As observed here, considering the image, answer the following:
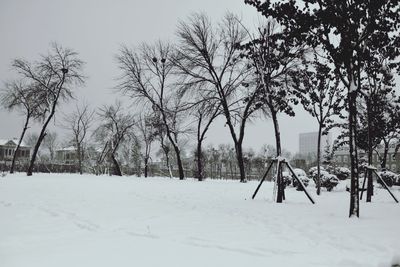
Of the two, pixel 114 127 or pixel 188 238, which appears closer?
pixel 188 238

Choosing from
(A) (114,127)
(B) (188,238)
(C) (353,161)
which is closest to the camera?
(B) (188,238)

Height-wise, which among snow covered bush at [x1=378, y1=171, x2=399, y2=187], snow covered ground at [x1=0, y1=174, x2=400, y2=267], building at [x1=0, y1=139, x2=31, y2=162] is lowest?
snow covered ground at [x1=0, y1=174, x2=400, y2=267]

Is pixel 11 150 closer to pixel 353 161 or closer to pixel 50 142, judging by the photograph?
pixel 50 142

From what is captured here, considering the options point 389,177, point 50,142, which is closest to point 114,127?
point 389,177

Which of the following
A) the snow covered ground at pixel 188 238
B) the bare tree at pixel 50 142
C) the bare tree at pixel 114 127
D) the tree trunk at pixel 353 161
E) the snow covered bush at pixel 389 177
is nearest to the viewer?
the snow covered ground at pixel 188 238

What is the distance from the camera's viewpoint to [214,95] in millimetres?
23062

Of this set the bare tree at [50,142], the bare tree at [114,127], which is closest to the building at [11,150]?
the bare tree at [50,142]

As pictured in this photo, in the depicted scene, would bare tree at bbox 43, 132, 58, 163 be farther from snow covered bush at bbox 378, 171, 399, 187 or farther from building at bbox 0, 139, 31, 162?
snow covered bush at bbox 378, 171, 399, 187

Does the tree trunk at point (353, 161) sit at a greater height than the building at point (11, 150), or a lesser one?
lesser

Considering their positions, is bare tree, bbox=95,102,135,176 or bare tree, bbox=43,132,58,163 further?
bare tree, bbox=43,132,58,163

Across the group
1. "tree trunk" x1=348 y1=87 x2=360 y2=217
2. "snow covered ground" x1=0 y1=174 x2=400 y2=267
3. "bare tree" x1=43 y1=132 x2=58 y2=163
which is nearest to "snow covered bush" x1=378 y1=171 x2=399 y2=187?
"snow covered ground" x1=0 y1=174 x2=400 y2=267

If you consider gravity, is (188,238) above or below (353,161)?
below

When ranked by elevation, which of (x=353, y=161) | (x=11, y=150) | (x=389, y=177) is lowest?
(x=389, y=177)

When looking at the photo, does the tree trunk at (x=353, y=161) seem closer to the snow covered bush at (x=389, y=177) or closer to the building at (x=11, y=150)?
the snow covered bush at (x=389, y=177)
